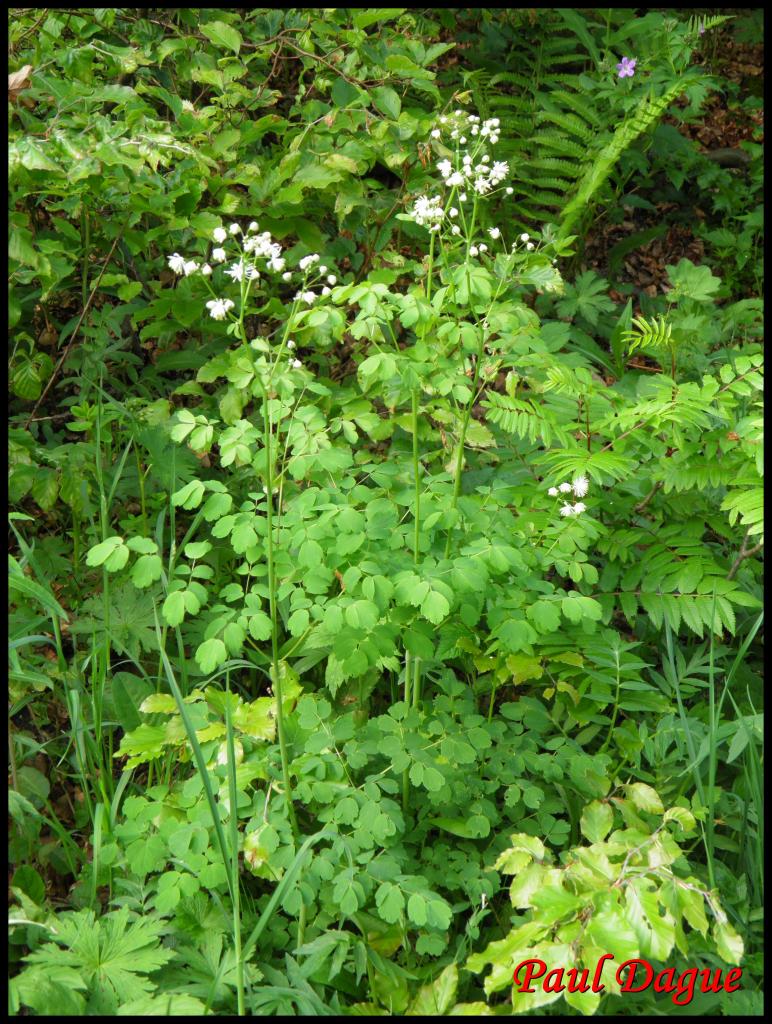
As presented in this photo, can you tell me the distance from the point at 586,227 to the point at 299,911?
295 cm

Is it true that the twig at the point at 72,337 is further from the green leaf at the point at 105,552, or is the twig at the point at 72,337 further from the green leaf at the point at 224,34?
the green leaf at the point at 105,552

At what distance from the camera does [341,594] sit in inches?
76.6

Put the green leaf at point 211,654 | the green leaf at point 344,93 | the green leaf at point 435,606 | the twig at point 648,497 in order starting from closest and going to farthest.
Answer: the green leaf at point 435,606
the green leaf at point 211,654
the twig at point 648,497
the green leaf at point 344,93

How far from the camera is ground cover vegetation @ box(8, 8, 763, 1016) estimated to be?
1754 millimetres

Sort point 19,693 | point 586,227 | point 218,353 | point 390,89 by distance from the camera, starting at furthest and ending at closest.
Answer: point 586,227, point 218,353, point 390,89, point 19,693

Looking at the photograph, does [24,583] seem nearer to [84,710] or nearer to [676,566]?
[84,710]

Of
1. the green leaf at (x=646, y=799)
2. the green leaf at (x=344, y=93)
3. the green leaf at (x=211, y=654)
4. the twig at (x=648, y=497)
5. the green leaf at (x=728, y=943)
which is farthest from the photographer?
the green leaf at (x=344, y=93)

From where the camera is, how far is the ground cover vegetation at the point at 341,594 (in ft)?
5.75

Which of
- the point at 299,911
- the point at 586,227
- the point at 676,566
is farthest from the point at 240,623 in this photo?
the point at 586,227

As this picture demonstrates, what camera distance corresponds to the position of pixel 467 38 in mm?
3902

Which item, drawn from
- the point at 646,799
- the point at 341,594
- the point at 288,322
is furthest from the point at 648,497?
the point at 288,322

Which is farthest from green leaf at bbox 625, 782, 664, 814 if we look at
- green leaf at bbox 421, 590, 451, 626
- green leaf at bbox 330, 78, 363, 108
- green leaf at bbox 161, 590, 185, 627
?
green leaf at bbox 330, 78, 363, 108

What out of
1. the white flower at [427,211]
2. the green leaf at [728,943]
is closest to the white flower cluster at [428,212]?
the white flower at [427,211]

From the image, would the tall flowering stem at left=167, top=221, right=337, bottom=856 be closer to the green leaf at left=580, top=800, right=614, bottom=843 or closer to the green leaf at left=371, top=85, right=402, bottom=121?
the green leaf at left=580, top=800, right=614, bottom=843
